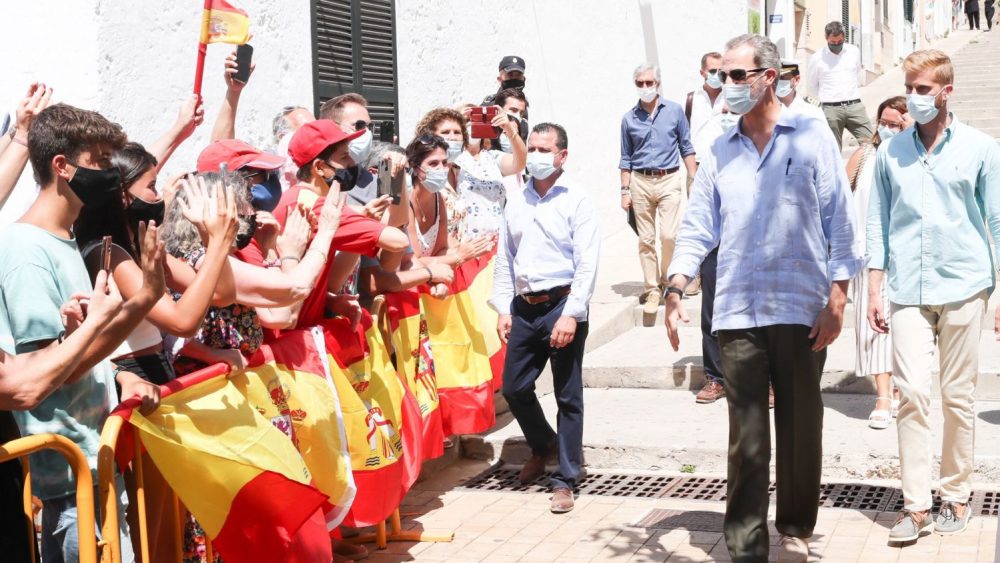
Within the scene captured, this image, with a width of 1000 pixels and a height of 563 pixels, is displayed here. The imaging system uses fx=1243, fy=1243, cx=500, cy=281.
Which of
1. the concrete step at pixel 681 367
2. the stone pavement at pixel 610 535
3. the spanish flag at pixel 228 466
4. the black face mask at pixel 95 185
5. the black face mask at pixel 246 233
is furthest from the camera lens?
the concrete step at pixel 681 367

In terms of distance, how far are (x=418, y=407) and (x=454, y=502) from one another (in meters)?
0.73

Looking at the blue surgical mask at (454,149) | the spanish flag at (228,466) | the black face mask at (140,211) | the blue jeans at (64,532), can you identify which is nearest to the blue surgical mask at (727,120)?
the blue surgical mask at (454,149)

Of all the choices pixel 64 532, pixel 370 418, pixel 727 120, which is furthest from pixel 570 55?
pixel 64 532

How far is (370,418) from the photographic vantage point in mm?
5668

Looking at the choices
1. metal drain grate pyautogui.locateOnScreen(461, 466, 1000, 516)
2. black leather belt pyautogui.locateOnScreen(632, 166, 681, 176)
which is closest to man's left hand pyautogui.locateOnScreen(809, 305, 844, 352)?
metal drain grate pyautogui.locateOnScreen(461, 466, 1000, 516)

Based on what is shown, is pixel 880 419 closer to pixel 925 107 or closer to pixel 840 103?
pixel 925 107

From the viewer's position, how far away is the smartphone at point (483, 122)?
27.0 feet

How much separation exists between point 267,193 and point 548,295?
2120 millimetres

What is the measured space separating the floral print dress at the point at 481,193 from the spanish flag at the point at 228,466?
11.7 feet

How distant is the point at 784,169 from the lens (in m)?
5.22

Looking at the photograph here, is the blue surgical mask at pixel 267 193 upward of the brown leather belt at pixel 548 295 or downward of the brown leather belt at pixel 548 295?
upward

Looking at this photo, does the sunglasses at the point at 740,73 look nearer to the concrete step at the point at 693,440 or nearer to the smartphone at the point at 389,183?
the smartphone at the point at 389,183

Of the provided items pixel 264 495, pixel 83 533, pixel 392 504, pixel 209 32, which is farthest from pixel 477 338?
pixel 83 533

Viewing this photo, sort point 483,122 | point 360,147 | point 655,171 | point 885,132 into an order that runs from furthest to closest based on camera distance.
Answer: point 655,171 < point 483,122 < point 885,132 < point 360,147
